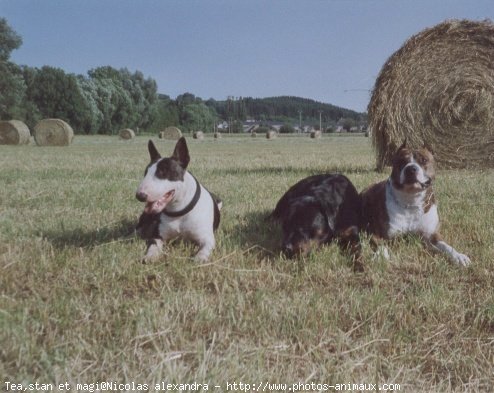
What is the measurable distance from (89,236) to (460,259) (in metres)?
3.07

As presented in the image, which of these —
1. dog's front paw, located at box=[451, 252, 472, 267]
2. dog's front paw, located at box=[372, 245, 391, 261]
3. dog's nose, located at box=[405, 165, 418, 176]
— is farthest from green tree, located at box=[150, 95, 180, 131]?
dog's front paw, located at box=[451, 252, 472, 267]

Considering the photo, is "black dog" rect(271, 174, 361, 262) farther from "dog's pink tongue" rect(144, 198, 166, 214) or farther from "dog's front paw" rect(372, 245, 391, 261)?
"dog's pink tongue" rect(144, 198, 166, 214)

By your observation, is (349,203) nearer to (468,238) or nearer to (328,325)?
(468,238)

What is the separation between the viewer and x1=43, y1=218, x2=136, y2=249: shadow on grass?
4102mm

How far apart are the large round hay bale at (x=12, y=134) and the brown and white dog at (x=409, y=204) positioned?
24.6m

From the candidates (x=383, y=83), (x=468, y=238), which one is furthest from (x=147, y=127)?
(x=468, y=238)

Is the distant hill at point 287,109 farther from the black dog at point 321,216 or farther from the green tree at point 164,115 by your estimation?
the black dog at point 321,216

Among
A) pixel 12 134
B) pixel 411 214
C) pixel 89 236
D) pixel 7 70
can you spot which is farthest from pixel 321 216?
pixel 7 70

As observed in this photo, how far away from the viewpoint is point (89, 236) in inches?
172

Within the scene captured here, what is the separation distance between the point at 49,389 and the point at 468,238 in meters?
3.78

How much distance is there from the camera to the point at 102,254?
363 centimetres

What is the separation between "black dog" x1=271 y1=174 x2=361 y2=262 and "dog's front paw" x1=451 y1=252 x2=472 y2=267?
706mm

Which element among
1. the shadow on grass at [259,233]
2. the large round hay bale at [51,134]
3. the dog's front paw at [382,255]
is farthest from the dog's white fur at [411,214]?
the large round hay bale at [51,134]

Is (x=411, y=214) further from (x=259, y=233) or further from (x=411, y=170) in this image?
(x=259, y=233)
